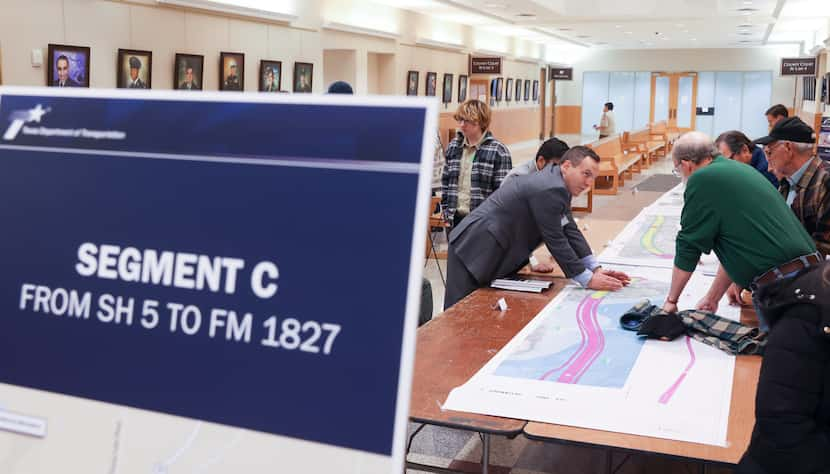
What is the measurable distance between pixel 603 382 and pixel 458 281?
5.82ft

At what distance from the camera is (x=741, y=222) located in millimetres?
3201

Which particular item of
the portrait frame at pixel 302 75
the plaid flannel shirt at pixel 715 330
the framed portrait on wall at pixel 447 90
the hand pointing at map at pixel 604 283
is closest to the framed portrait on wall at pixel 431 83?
the framed portrait on wall at pixel 447 90

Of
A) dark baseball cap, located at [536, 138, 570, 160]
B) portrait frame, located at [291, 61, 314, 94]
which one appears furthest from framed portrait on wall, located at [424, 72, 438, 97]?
dark baseball cap, located at [536, 138, 570, 160]

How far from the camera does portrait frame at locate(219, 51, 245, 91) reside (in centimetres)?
1184

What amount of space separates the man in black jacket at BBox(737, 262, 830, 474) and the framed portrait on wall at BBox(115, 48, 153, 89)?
9.04 metres

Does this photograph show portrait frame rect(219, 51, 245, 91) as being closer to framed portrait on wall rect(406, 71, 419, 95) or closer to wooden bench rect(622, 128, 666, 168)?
framed portrait on wall rect(406, 71, 419, 95)

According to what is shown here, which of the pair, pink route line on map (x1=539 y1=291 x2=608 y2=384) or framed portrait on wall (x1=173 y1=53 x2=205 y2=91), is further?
framed portrait on wall (x1=173 y1=53 x2=205 y2=91)

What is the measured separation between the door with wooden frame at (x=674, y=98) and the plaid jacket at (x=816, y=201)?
103 feet

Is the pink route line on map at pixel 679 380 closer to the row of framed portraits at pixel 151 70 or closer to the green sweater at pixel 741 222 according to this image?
the green sweater at pixel 741 222

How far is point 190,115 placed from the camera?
130 cm

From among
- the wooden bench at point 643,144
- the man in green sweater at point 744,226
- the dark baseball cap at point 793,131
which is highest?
the wooden bench at point 643,144

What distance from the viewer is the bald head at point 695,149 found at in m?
3.69

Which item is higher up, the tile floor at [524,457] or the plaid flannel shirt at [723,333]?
the plaid flannel shirt at [723,333]

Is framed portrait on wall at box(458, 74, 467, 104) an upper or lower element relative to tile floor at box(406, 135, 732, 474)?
upper
